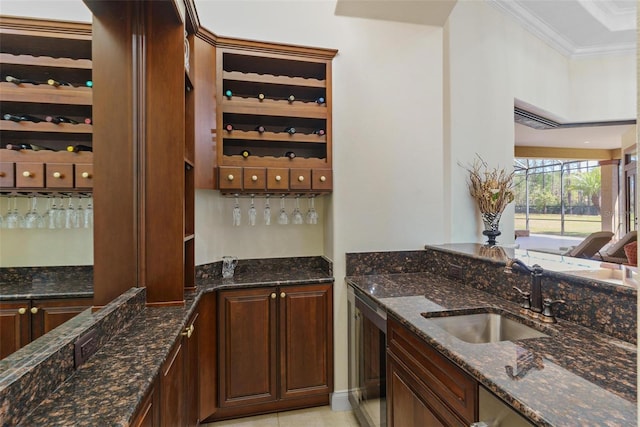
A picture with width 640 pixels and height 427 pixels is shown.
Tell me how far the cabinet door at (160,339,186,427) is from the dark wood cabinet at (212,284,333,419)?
0.64 meters

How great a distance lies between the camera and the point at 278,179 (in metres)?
2.38

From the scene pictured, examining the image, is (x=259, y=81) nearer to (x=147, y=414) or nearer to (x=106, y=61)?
(x=106, y=61)

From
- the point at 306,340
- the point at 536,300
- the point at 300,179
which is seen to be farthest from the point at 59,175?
the point at 536,300

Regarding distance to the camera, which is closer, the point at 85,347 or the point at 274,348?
the point at 85,347

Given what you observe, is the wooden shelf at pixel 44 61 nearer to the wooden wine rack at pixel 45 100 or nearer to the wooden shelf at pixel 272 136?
the wooden wine rack at pixel 45 100

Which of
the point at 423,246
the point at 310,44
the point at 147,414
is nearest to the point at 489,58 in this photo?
the point at 310,44

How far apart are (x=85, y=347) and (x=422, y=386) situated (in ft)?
4.49

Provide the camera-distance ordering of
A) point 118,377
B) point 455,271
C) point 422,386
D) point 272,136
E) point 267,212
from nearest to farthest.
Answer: point 118,377
point 422,386
point 455,271
point 272,136
point 267,212

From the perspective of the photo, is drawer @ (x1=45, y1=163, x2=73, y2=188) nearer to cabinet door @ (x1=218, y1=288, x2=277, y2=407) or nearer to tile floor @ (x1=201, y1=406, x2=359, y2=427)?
cabinet door @ (x1=218, y1=288, x2=277, y2=407)

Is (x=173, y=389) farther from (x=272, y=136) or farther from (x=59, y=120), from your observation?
(x=272, y=136)

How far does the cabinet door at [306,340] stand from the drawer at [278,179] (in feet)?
2.50

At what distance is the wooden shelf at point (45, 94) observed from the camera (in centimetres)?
118

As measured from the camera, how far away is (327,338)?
243 centimetres

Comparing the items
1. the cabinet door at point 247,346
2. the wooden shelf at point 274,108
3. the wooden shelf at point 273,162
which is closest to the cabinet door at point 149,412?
the cabinet door at point 247,346
